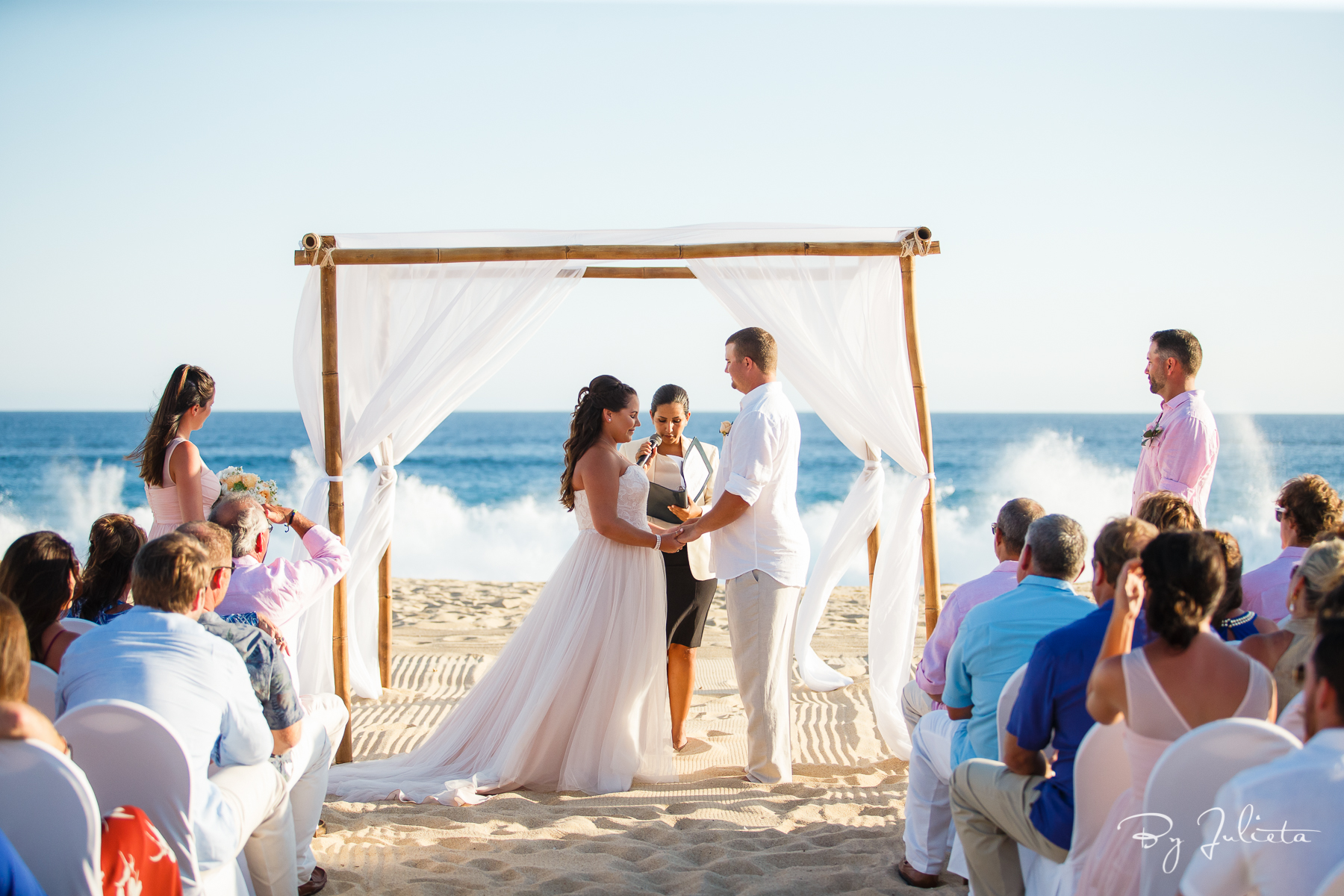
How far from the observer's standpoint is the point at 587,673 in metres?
4.16

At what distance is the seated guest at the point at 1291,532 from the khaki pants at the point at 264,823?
298 centimetres

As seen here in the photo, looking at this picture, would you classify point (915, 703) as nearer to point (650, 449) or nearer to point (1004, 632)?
point (1004, 632)

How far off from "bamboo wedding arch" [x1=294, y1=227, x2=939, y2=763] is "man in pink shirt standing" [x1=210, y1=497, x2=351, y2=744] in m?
1.01

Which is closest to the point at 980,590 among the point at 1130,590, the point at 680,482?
the point at 1130,590

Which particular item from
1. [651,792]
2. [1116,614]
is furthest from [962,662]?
[651,792]

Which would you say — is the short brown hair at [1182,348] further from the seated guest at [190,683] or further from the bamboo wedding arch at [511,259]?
the seated guest at [190,683]

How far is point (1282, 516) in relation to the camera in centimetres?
319

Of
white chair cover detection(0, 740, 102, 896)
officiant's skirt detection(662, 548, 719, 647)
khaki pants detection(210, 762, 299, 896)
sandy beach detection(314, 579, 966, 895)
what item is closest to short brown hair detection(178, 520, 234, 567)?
khaki pants detection(210, 762, 299, 896)

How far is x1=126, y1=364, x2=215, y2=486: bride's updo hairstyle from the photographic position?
150 inches

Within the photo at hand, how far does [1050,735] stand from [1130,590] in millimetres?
467

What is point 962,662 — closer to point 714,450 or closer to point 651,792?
point 651,792

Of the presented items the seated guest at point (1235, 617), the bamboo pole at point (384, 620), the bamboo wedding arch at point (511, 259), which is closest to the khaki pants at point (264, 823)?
the bamboo wedding arch at point (511, 259)

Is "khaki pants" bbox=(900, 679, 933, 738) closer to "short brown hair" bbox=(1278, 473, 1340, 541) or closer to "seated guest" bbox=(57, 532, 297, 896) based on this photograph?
"short brown hair" bbox=(1278, 473, 1340, 541)

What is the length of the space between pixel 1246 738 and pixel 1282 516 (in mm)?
1749
